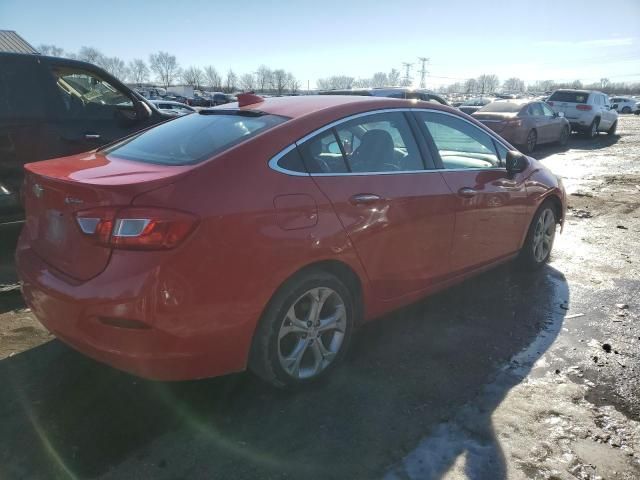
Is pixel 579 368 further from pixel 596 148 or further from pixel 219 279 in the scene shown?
pixel 596 148

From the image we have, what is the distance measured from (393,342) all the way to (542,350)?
3.41 ft

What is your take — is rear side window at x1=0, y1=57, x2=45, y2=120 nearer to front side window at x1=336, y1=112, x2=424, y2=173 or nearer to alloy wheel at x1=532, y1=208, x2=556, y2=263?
front side window at x1=336, y1=112, x2=424, y2=173

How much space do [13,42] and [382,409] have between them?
40.4 meters

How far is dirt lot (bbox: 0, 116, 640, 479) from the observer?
7.70ft

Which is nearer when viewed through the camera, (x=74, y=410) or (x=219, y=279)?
(x=219, y=279)

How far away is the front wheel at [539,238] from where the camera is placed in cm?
472

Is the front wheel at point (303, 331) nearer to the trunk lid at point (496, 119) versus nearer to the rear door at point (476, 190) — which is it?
the rear door at point (476, 190)

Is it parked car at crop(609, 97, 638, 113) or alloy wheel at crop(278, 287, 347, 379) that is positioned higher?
alloy wheel at crop(278, 287, 347, 379)

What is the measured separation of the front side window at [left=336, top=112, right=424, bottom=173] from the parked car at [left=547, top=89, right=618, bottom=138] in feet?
57.7

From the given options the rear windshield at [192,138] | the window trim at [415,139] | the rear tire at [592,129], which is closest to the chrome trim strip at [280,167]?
the window trim at [415,139]

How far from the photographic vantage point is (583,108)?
60.5 feet

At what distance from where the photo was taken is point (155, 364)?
2.31m

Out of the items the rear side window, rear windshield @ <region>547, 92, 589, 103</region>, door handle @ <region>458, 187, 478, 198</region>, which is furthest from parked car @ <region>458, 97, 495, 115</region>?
the rear side window

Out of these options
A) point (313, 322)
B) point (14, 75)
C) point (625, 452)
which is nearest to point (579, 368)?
point (625, 452)
